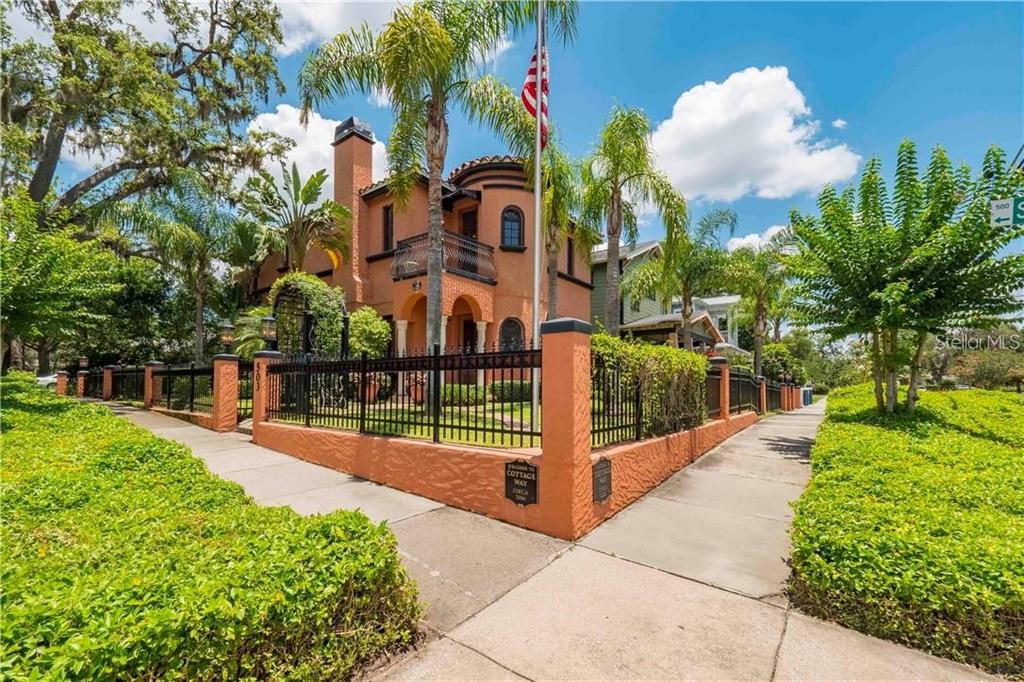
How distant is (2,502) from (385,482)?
379 centimetres

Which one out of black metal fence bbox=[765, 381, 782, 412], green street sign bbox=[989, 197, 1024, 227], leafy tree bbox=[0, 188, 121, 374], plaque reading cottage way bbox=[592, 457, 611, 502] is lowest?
black metal fence bbox=[765, 381, 782, 412]

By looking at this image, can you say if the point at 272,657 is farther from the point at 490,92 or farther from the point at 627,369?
the point at 490,92

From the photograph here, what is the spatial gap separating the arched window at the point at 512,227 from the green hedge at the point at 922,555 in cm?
1316

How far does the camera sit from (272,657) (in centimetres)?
230

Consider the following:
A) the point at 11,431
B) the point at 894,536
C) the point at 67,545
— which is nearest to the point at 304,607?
the point at 67,545

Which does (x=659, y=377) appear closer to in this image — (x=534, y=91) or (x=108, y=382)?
(x=534, y=91)

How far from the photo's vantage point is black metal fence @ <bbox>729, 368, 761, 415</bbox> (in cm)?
1155

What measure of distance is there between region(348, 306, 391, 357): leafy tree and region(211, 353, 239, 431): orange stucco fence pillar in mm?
3389

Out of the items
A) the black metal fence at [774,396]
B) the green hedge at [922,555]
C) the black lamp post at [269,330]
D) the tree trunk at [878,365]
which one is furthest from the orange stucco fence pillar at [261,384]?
the black metal fence at [774,396]

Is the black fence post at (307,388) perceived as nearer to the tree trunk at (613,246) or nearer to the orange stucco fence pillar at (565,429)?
the orange stucco fence pillar at (565,429)

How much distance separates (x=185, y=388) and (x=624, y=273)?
1964cm

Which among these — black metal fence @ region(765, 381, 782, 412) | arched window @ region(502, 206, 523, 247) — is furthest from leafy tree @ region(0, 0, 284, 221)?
black metal fence @ region(765, 381, 782, 412)

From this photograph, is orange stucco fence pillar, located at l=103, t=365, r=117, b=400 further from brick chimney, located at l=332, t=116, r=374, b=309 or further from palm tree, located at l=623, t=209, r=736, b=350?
palm tree, located at l=623, t=209, r=736, b=350

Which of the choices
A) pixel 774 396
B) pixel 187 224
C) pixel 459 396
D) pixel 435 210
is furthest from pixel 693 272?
pixel 187 224
